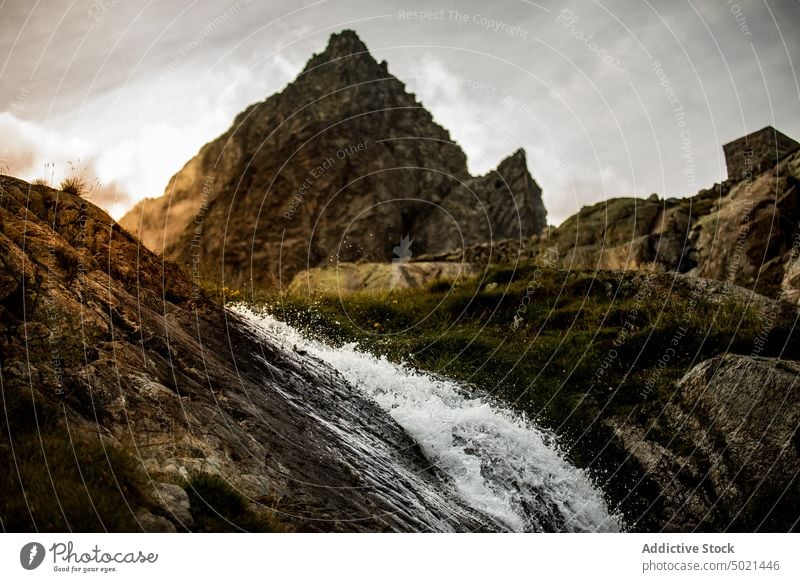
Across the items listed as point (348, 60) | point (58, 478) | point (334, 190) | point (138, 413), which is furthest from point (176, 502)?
point (348, 60)

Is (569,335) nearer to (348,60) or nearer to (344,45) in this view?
(348,60)

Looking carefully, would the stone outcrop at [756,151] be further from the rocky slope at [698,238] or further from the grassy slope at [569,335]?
the grassy slope at [569,335]

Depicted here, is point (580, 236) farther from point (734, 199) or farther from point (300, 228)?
point (300, 228)

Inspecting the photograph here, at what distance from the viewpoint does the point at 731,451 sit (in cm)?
918

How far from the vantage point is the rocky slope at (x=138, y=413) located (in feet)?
17.2

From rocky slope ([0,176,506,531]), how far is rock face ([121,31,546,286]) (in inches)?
971

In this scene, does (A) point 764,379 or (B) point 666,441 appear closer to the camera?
(A) point 764,379

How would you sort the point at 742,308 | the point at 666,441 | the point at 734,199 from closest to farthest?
the point at 666,441, the point at 742,308, the point at 734,199

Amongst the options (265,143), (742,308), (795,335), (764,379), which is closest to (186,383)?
(764,379)

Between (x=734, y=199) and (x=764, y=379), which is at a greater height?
(x=734, y=199)

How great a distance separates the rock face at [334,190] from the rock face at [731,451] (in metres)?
24.0
